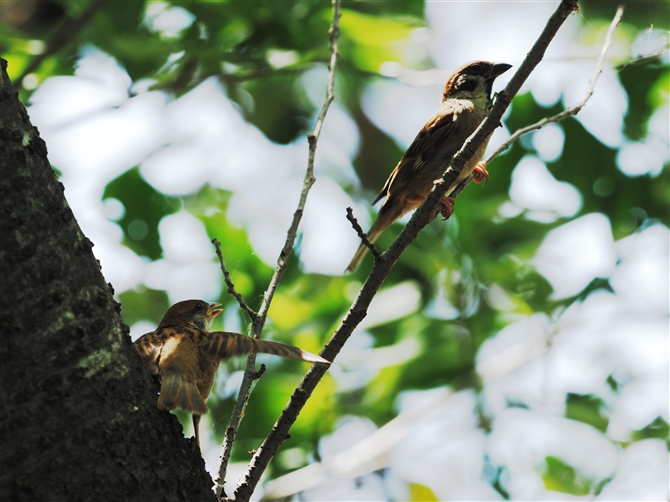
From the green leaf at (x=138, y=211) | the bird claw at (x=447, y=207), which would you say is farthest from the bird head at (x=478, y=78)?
the green leaf at (x=138, y=211)

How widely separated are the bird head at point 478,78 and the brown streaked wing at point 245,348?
367cm

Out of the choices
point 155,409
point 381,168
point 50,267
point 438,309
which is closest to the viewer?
point 50,267

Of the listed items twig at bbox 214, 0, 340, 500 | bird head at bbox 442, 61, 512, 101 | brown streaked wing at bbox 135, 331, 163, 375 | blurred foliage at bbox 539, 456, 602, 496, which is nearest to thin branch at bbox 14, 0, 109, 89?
bird head at bbox 442, 61, 512, 101

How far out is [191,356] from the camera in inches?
124

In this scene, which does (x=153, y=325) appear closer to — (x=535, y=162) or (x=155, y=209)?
(x=155, y=209)

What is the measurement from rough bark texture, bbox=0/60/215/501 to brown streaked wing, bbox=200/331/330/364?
0.42m

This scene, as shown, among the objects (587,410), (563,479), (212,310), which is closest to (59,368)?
(212,310)

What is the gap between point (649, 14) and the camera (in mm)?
6426

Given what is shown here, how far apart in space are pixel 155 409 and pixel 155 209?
465 centimetres

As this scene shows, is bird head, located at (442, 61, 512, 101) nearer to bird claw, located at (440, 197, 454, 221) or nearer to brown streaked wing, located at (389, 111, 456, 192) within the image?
brown streaked wing, located at (389, 111, 456, 192)

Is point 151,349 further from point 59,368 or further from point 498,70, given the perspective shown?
point 498,70

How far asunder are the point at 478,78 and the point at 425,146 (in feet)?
3.24

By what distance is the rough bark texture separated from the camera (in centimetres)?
193

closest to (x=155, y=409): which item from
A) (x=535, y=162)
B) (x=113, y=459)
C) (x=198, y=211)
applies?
(x=113, y=459)
